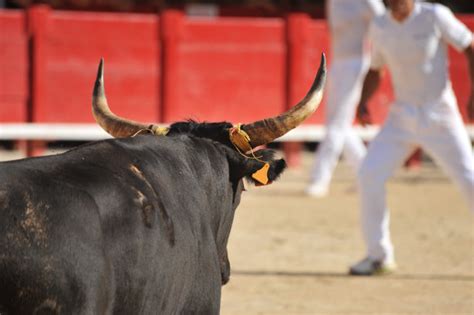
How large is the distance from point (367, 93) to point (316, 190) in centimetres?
386

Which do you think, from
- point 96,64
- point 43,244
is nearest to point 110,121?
point 43,244

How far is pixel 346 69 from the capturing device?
9672 mm

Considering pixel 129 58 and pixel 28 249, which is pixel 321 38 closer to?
pixel 129 58

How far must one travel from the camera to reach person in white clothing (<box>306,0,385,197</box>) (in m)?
9.52

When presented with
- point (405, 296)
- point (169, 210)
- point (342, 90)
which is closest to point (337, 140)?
point (342, 90)

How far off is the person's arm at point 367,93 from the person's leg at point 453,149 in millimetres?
328

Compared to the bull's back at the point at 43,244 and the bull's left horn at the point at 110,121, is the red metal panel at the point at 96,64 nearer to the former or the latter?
the bull's left horn at the point at 110,121

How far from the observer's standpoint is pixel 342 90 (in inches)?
382

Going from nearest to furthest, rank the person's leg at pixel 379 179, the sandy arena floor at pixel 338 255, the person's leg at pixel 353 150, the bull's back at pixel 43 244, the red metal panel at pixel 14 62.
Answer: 1. the bull's back at pixel 43 244
2. the sandy arena floor at pixel 338 255
3. the person's leg at pixel 379 179
4. the person's leg at pixel 353 150
5. the red metal panel at pixel 14 62

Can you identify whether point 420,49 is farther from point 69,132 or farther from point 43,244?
point 69,132

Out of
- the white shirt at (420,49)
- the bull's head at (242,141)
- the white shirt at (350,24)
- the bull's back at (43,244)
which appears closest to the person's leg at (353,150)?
the white shirt at (350,24)

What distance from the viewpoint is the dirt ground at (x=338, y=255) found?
223 inches

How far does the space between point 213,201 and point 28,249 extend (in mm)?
982

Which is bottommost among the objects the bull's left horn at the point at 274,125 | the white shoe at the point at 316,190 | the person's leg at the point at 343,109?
the white shoe at the point at 316,190
